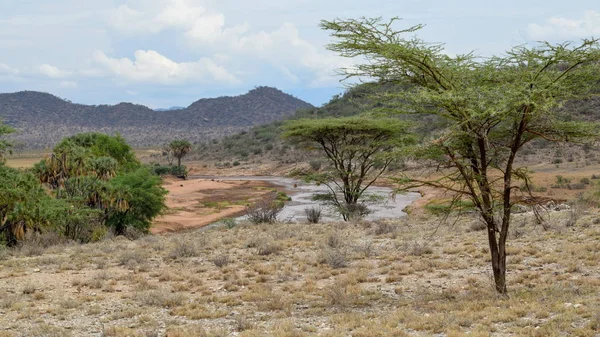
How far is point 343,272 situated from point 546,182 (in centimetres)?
3533

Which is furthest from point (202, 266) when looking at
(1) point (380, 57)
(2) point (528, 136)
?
(2) point (528, 136)

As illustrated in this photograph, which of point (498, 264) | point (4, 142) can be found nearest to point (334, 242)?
point (498, 264)

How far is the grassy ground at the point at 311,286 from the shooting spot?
31.0ft

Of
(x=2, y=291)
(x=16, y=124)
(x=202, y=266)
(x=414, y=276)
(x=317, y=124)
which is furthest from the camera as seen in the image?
(x=16, y=124)

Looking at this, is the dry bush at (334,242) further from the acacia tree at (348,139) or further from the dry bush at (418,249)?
the acacia tree at (348,139)

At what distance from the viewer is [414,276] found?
1437cm

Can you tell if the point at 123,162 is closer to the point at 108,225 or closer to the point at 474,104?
the point at 108,225

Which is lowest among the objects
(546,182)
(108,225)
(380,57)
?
(108,225)

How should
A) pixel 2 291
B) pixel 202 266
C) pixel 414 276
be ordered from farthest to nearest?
pixel 202 266 → pixel 414 276 → pixel 2 291

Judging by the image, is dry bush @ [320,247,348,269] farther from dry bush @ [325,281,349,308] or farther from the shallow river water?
the shallow river water

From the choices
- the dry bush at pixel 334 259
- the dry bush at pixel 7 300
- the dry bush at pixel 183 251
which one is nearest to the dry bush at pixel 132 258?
the dry bush at pixel 183 251

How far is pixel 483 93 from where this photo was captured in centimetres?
1012

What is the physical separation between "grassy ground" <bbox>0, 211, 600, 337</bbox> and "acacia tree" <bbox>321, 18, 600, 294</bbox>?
193cm

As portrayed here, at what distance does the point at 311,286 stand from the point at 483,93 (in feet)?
19.7
